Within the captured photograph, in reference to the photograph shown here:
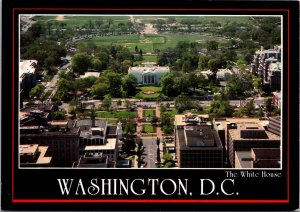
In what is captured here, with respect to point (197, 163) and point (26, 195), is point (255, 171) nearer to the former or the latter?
point (197, 163)

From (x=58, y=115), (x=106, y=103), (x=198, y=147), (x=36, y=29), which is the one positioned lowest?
(x=198, y=147)

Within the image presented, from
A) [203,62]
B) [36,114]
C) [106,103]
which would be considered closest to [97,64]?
[106,103]

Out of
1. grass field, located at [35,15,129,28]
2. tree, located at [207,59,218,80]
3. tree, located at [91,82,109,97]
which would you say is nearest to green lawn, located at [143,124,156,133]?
tree, located at [91,82,109,97]

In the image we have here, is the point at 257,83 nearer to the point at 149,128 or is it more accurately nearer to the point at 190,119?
the point at 190,119

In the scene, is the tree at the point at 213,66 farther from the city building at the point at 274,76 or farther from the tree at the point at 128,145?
the tree at the point at 128,145

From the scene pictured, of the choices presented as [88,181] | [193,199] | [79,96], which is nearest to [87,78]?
[79,96]

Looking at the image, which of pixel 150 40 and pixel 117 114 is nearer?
pixel 117 114

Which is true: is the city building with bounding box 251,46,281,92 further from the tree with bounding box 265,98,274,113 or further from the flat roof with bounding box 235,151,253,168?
the flat roof with bounding box 235,151,253,168
